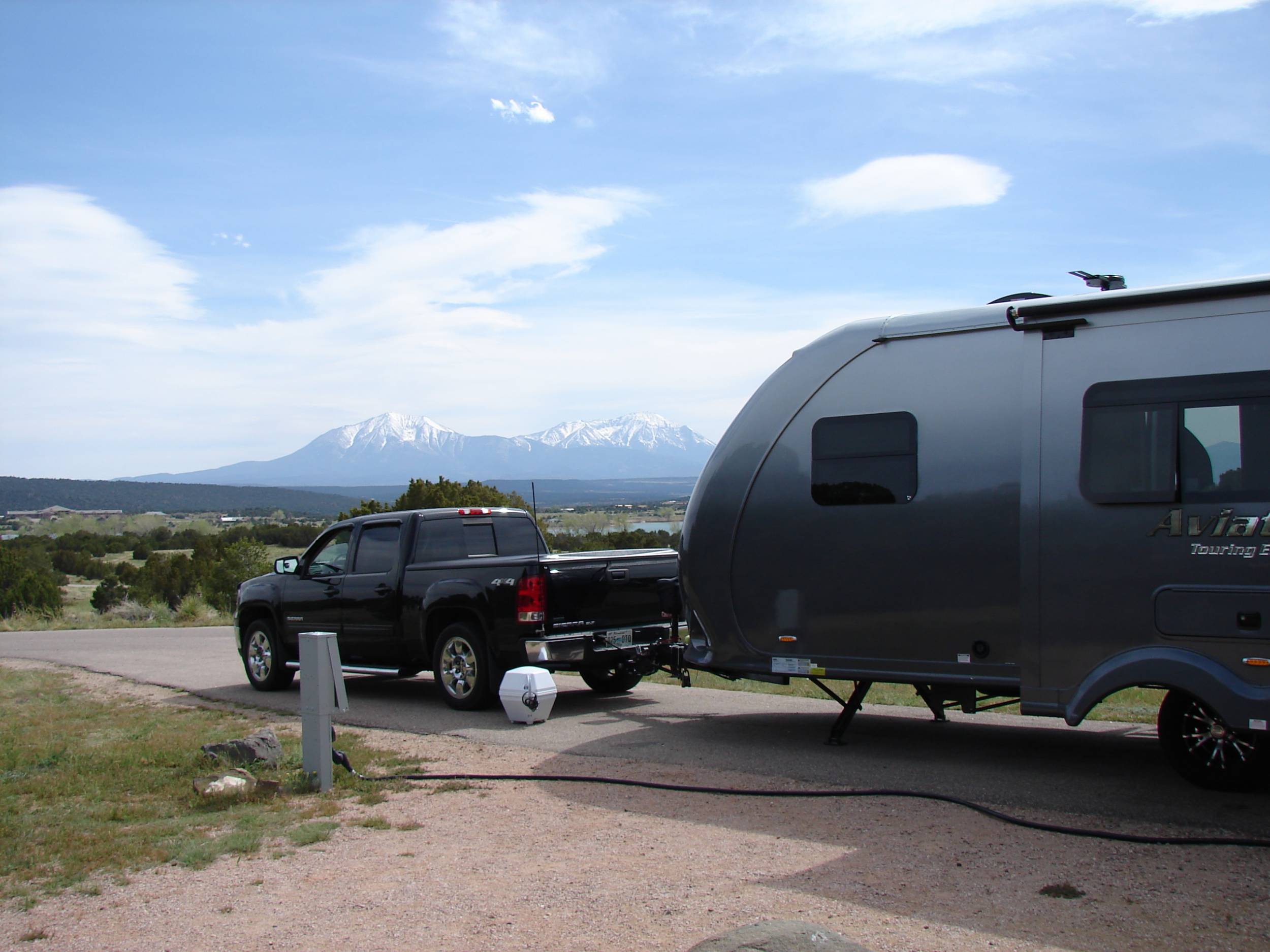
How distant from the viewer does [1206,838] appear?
5.87 meters

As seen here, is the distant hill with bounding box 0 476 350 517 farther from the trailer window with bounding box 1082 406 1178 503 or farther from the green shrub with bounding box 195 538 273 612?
the trailer window with bounding box 1082 406 1178 503

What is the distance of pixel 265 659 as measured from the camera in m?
13.0

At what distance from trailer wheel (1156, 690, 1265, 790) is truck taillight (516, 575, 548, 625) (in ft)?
16.7

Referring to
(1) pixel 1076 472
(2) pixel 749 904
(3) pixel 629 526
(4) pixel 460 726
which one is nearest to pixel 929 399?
(1) pixel 1076 472

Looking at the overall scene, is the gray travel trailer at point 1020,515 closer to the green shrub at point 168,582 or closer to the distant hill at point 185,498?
the green shrub at point 168,582

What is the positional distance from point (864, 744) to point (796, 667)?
1199mm

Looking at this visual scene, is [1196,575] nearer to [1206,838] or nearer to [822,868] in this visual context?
[1206,838]

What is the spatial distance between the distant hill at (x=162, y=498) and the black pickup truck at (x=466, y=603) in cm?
10465

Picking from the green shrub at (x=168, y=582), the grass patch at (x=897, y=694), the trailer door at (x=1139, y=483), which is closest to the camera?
the trailer door at (x=1139, y=483)

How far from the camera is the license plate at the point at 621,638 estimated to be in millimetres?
10539

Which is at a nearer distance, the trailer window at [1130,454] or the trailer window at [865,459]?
the trailer window at [1130,454]

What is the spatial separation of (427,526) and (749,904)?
7.12 m

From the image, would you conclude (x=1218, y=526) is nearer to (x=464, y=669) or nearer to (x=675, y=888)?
(x=675, y=888)

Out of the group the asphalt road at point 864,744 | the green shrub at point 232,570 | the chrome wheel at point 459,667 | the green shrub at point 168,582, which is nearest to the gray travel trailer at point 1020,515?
the asphalt road at point 864,744
